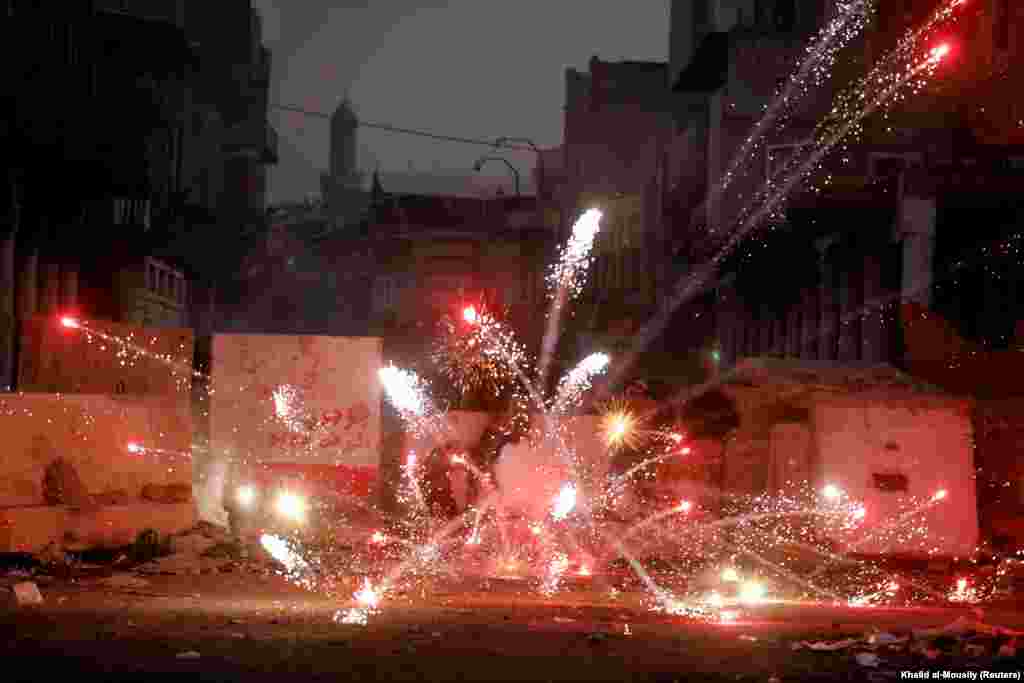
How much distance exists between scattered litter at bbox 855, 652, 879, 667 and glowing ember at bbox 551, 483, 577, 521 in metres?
7.10

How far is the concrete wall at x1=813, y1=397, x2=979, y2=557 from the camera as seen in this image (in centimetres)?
1321

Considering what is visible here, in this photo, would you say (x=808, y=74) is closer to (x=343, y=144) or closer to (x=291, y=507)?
(x=291, y=507)

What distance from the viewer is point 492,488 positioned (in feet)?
48.5

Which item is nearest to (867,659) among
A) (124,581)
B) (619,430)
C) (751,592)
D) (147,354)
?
(751,592)

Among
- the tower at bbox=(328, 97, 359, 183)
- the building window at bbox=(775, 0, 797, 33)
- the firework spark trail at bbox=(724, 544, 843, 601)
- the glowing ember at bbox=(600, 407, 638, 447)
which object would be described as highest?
the tower at bbox=(328, 97, 359, 183)

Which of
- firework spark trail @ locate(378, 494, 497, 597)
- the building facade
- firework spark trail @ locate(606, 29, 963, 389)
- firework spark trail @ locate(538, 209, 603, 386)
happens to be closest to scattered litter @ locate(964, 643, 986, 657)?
firework spark trail @ locate(378, 494, 497, 597)

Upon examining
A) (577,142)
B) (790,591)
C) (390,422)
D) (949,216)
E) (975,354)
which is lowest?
(790,591)

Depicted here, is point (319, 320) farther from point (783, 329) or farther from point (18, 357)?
point (18, 357)

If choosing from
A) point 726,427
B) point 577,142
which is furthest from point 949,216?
point 577,142

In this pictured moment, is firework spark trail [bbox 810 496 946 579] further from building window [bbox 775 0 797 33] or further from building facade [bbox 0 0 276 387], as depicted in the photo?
building window [bbox 775 0 797 33]

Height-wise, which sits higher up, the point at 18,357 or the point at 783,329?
the point at 783,329

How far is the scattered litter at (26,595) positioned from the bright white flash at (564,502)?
653cm

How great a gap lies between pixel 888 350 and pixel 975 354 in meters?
2.14

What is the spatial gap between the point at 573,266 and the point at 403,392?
75.0ft
